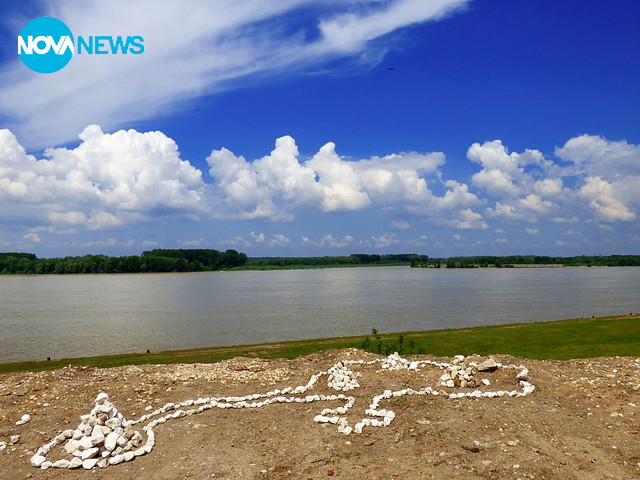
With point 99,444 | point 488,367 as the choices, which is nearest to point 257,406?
point 99,444

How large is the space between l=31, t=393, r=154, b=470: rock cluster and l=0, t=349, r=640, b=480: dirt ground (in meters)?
0.21

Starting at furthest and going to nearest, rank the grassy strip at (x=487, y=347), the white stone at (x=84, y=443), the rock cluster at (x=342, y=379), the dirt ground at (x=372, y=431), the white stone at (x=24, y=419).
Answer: the grassy strip at (x=487, y=347) < the rock cluster at (x=342, y=379) < the white stone at (x=24, y=419) < the white stone at (x=84, y=443) < the dirt ground at (x=372, y=431)

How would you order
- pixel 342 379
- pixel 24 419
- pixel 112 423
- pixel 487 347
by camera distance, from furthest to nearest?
1. pixel 487 347
2. pixel 342 379
3. pixel 24 419
4. pixel 112 423

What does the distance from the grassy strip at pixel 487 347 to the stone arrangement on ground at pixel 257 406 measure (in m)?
12.5

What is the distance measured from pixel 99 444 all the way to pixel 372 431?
720 centimetres

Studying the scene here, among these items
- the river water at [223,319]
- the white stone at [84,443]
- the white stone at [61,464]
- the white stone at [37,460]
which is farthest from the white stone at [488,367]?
the river water at [223,319]

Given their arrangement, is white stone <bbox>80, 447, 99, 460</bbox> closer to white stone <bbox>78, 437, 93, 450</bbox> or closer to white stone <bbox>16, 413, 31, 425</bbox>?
white stone <bbox>78, 437, 93, 450</bbox>

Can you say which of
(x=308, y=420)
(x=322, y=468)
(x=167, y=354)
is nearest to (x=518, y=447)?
(x=322, y=468)

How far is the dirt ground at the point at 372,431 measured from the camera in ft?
33.9

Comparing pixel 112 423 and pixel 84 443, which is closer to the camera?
pixel 84 443

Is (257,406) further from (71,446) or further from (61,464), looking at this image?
(61,464)

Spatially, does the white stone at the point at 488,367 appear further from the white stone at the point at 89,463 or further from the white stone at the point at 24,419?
the white stone at the point at 24,419

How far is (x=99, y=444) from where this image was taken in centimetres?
1170

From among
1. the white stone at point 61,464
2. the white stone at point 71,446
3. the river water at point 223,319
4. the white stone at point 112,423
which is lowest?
the river water at point 223,319
